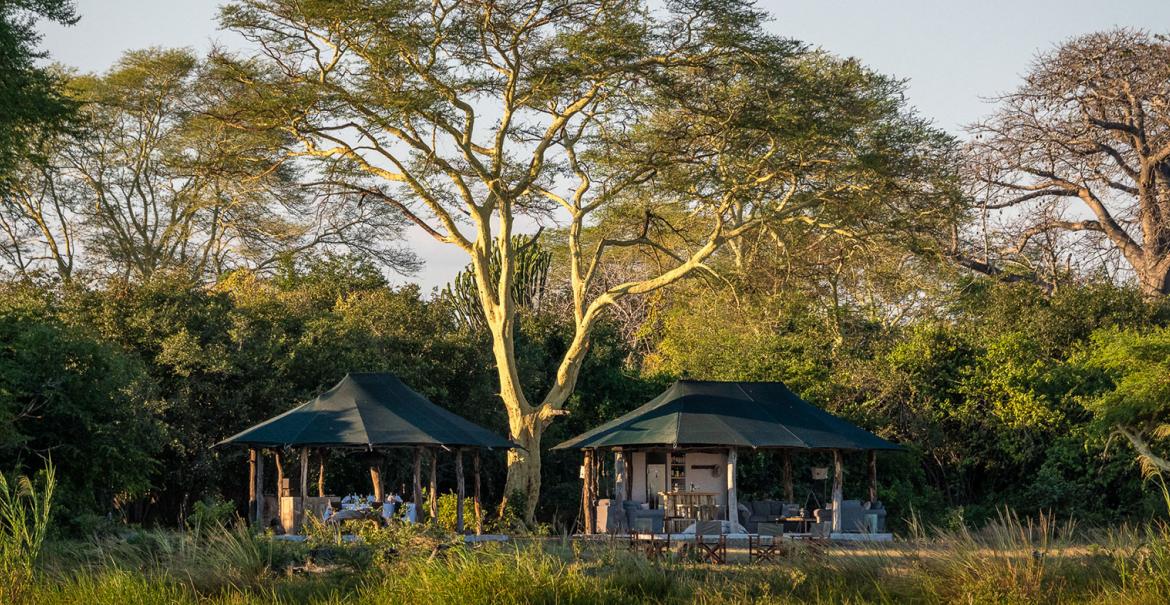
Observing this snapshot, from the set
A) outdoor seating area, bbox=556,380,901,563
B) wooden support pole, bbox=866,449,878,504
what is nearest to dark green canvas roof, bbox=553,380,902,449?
outdoor seating area, bbox=556,380,901,563

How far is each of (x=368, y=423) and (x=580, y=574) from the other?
30.6 ft

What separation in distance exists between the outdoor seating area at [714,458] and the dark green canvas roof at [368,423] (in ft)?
7.87

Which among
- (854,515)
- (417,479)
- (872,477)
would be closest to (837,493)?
(854,515)

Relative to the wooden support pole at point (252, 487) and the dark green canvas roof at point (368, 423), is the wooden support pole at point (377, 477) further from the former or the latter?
the wooden support pole at point (252, 487)

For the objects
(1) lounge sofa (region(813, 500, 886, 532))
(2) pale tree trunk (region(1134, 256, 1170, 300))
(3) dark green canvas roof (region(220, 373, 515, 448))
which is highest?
(2) pale tree trunk (region(1134, 256, 1170, 300))

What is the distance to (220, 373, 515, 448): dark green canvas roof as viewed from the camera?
2127cm

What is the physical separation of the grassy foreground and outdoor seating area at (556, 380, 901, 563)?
303 inches

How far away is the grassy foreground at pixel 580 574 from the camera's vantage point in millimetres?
12438

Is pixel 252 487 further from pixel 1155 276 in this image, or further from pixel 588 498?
pixel 1155 276

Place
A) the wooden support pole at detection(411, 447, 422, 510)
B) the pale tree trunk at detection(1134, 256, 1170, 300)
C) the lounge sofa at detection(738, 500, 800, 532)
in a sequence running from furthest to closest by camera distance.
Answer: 1. the pale tree trunk at detection(1134, 256, 1170, 300)
2. the lounge sofa at detection(738, 500, 800, 532)
3. the wooden support pole at detection(411, 447, 422, 510)

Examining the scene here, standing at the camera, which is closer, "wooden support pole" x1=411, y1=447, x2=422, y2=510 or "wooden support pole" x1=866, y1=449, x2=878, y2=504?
"wooden support pole" x1=411, y1=447, x2=422, y2=510

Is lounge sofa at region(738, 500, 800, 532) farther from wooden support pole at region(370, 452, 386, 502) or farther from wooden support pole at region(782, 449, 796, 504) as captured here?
wooden support pole at region(370, 452, 386, 502)

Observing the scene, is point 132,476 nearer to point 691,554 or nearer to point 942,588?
point 691,554

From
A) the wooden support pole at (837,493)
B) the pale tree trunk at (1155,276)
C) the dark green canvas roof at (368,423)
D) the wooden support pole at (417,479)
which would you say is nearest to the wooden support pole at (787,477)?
the wooden support pole at (837,493)
